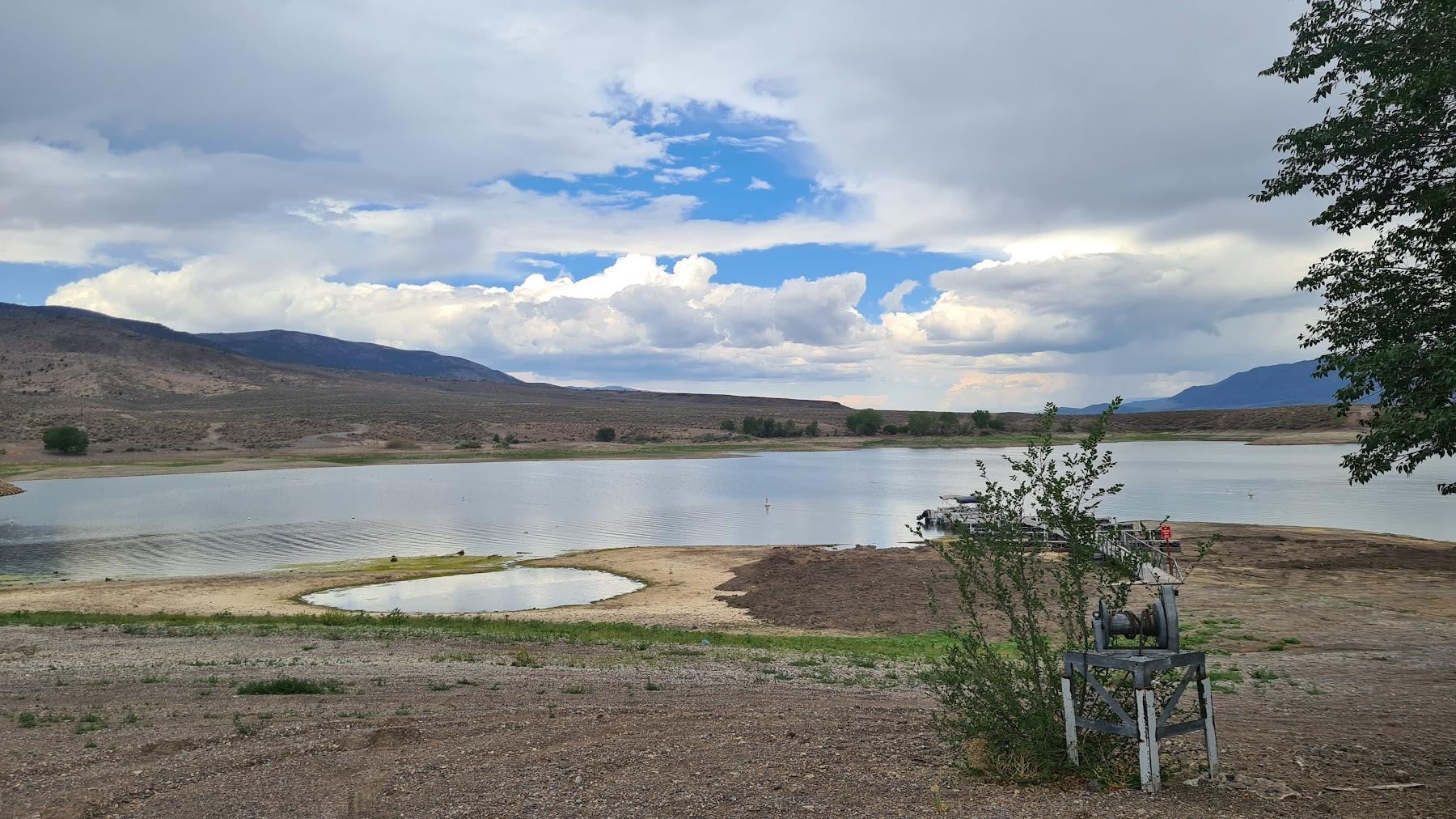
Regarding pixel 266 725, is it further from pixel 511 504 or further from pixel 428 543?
pixel 511 504

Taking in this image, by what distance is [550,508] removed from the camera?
201 ft

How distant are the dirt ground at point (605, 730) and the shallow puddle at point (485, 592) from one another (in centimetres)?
1023

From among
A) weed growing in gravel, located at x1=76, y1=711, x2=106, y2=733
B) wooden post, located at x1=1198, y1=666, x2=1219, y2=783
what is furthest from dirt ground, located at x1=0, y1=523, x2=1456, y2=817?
wooden post, located at x1=1198, y1=666, x2=1219, y2=783

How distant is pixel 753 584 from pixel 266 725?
67.3 ft

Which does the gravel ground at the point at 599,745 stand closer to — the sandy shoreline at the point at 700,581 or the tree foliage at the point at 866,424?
the sandy shoreline at the point at 700,581

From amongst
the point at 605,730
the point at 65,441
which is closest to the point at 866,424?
the point at 65,441

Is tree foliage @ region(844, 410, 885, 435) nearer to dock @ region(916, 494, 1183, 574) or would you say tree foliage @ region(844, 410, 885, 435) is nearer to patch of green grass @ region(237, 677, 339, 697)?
dock @ region(916, 494, 1183, 574)

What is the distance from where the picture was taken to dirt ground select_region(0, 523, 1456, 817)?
7074mm

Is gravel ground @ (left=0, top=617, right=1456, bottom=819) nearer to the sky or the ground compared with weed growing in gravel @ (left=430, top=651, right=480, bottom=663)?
nearer to the sky

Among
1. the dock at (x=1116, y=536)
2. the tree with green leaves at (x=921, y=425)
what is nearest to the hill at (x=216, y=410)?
the tree with green leaves at (x=921, y=425)

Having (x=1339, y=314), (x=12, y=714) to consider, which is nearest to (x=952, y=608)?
(x=1339, y=314)

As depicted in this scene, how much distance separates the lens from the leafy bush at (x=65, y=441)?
3873 inches

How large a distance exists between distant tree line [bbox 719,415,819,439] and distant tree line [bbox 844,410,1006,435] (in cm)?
801

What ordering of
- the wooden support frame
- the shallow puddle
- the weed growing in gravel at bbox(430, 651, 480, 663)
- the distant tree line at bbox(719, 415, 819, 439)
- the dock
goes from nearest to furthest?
the wooden support frame → the weed growing in gravel at bbox(430, 651, 480, 663) → the dock → the shallow puddle → the distant tree line at bbox(719, 415, 819, 439)
